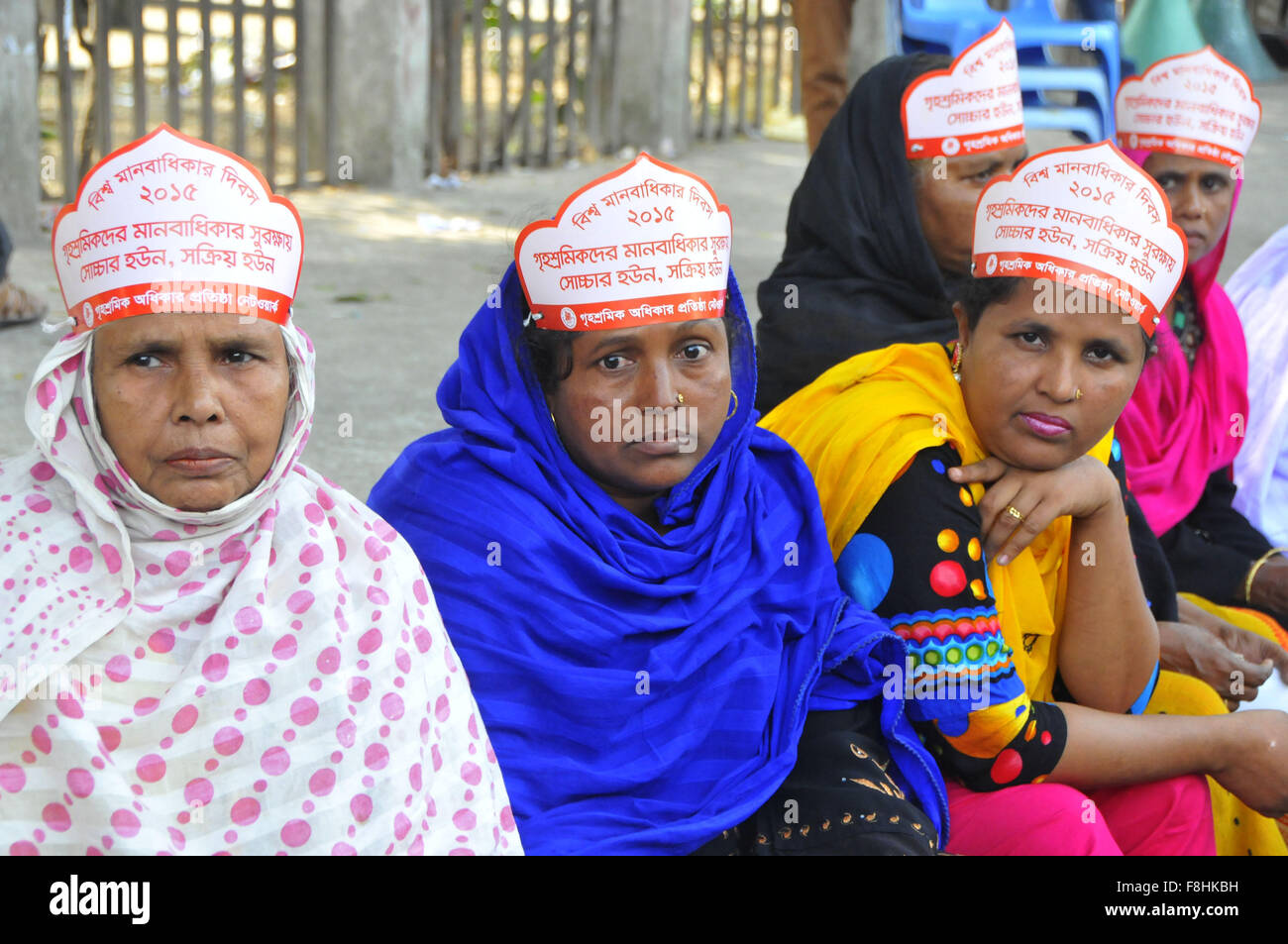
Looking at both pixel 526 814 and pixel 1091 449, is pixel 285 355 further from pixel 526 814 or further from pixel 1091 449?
pixel 1091 449

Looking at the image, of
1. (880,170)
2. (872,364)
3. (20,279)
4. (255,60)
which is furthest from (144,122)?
(872,364)

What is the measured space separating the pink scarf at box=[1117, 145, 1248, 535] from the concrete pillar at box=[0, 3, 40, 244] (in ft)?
17.3

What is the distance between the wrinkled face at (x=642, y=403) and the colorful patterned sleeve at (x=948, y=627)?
368mm

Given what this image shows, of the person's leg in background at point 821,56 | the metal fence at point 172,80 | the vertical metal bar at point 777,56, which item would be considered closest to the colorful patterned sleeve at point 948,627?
the person's leg in background at point 821,56

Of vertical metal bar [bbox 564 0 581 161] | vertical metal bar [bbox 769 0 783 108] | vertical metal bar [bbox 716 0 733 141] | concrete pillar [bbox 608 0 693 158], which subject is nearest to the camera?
vertical metal bar [bbox 564 0 581 161]

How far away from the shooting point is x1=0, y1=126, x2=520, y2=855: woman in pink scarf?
71.9 inches

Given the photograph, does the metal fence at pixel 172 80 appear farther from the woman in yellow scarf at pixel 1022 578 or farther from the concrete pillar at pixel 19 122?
the woman in yellow scarf at pixel 1022 578

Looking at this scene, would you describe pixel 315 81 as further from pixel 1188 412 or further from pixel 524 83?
pixel 1188 412

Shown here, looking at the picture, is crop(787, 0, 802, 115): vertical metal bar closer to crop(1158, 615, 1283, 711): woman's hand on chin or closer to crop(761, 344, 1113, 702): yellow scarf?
crop(1158, 615, 1283, 711): woman's hand on chin

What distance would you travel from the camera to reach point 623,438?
2.28 m

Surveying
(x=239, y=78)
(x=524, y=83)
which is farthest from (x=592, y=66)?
(x=239, y=78)

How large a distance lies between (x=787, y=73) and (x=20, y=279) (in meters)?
8.11

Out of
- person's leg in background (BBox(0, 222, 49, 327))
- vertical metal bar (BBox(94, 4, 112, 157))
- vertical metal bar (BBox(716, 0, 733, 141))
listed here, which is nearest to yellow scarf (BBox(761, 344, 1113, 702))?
person's leg in background (BBox(0, 222, 49, 327))

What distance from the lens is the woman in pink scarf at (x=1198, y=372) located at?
352cm
